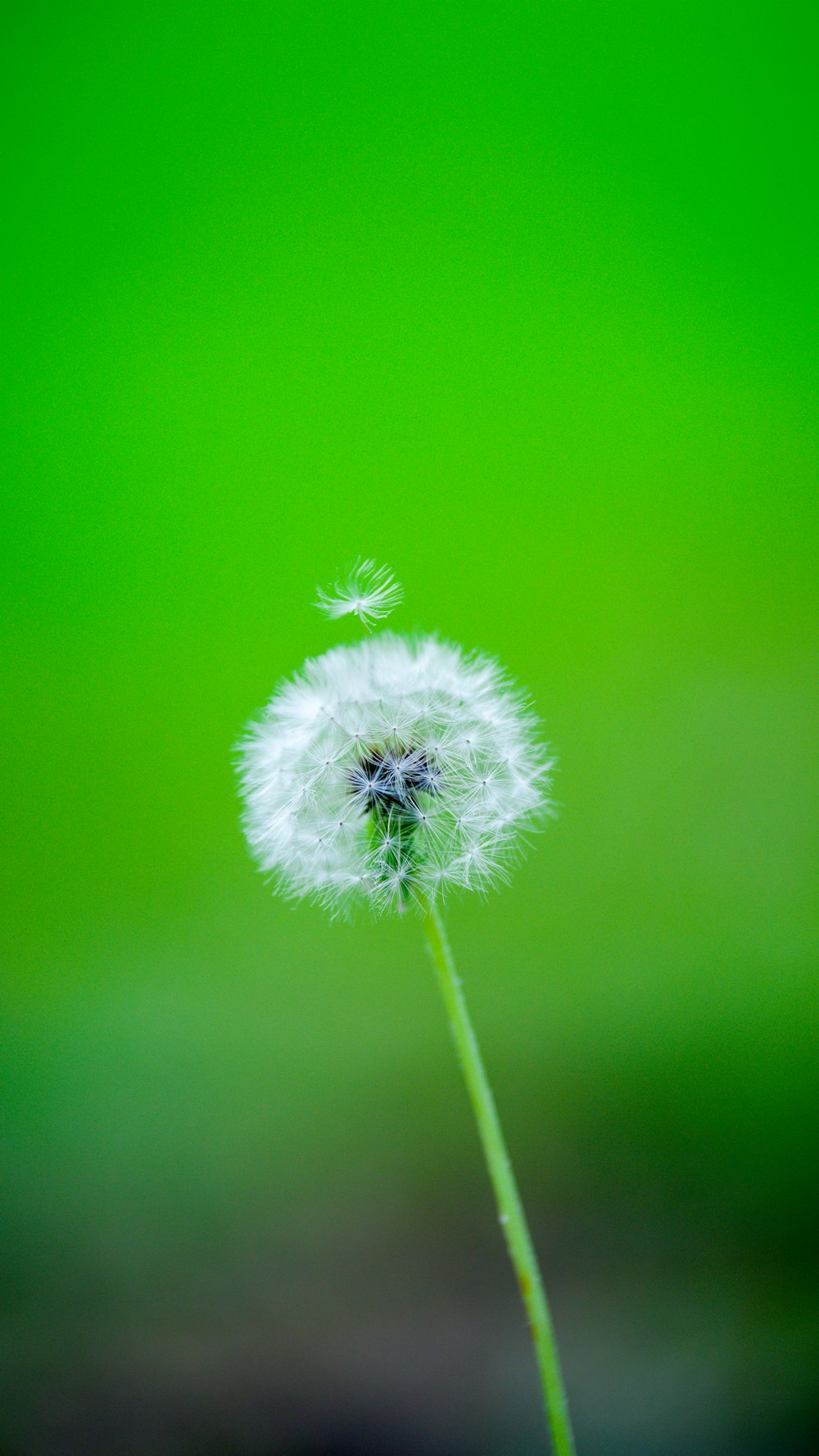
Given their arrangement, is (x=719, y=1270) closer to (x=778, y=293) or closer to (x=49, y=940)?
(x=49, y=940)

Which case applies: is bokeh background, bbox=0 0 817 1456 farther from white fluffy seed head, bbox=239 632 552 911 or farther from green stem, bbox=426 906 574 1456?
green stem, bbox=426 906 574 1456

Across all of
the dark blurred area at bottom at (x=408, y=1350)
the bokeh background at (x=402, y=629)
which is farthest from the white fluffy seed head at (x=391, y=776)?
the dark blurred area at bottom at (x=408, y=1350)

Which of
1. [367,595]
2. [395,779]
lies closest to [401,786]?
[395,779]

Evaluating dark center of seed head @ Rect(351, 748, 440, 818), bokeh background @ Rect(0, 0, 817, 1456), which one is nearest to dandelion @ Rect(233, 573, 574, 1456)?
dark center of seed head @ Rect(351, 748, 440, 818)

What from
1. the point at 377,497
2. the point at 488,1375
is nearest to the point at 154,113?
the point at 377,497

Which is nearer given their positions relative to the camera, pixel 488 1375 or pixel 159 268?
pixel 488 1375

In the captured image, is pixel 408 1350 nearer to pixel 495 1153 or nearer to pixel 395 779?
pixel 495 1153
